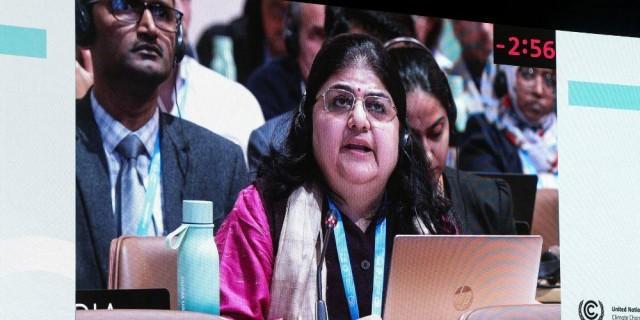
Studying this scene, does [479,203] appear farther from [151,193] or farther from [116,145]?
[116,145]

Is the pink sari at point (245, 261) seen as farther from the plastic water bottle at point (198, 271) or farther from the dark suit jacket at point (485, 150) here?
the dark suit jacket at point (485, 150)

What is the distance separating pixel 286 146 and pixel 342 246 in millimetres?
331

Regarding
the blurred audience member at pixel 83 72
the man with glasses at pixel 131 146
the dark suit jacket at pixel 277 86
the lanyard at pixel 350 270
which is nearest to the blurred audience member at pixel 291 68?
the dark suit jacket at pixel 277 86

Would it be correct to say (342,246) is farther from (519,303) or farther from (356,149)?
(519,303)

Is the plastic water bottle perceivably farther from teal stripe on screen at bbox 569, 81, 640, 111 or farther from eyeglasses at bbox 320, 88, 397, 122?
teal stripe on screen at bbox 569, 81, 640, 111

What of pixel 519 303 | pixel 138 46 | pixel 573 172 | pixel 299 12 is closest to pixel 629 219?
pixel 573 172

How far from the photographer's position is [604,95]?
3127 mm

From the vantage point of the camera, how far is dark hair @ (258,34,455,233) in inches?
113

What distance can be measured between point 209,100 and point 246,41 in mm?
196

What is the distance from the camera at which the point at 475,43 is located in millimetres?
3211

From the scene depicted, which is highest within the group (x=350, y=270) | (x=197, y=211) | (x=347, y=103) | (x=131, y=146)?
(x=347, y=103)

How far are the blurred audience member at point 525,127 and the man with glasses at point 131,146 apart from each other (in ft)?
2.81
